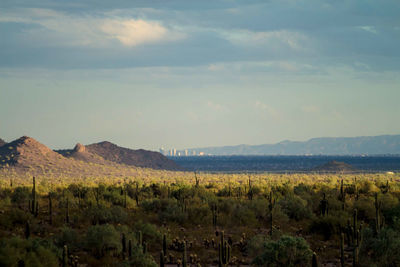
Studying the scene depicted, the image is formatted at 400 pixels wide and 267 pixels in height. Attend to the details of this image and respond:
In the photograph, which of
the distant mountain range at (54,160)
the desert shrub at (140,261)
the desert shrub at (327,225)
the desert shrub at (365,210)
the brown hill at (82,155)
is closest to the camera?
the desert shrub at (140,261)

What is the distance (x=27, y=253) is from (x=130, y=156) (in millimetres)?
140047

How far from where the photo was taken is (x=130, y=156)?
159625 mm

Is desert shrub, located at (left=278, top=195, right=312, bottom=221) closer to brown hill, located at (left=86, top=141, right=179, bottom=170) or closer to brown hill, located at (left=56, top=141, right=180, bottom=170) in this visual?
brown hill, located at (left=56, top=141, right=180, bottom=170)

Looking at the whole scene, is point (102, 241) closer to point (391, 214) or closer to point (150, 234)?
point (150, 234)

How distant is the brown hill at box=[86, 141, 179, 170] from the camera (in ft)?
493

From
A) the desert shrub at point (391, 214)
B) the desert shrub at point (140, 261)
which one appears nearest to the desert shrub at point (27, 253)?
the desert shrub at point (140, 261)

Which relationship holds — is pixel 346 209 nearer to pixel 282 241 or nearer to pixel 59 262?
pixel 282 241

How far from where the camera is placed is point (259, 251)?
24484 mm

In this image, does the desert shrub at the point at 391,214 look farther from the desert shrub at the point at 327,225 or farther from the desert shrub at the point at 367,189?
the desert shrub at the point at 367,189

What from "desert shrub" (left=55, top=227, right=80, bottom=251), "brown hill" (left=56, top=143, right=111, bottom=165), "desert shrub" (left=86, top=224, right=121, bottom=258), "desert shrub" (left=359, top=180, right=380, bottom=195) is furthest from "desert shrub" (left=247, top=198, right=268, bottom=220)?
"brown hill" (left=56, top=143, right=111, bottom=165)

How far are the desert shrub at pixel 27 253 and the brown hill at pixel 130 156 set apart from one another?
404 ft

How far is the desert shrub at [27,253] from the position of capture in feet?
63.0

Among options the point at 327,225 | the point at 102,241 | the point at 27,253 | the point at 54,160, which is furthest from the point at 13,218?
the point at 54,160

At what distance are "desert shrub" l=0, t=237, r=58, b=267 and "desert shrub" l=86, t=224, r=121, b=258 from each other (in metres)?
2.62
